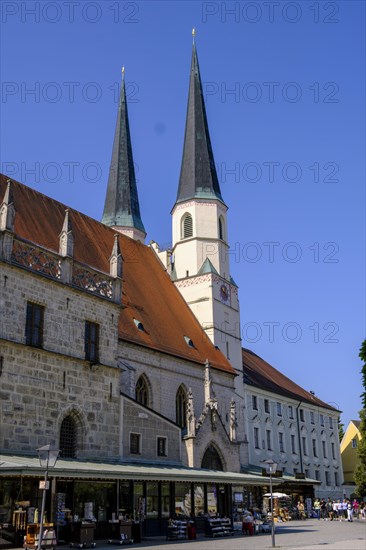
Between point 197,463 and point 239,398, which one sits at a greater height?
point 239,398

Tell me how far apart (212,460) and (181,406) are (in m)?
3.13

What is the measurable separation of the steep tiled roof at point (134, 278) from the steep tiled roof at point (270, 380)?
7932 millimetres

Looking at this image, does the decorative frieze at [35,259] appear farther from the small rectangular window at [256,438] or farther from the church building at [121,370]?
the small rectangular window at [256,438]

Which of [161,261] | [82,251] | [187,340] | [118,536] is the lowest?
[118,536]

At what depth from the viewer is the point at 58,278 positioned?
2086 centimetres

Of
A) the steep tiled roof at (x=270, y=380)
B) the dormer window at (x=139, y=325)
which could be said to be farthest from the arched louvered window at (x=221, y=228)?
the dormer window at (x=139, y=325)

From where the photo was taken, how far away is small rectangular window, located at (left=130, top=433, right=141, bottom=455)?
77.5 ft

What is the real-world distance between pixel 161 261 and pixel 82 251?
38.8 feet

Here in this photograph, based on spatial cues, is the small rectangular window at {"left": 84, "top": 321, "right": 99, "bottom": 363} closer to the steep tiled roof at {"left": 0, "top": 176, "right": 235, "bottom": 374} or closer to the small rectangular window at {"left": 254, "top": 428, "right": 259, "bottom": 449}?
the steep tiled roof at {"left": 0, "top": 176, "right": 235, "bottom": 374}

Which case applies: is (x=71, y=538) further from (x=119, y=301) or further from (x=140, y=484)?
(x=119, y=301)

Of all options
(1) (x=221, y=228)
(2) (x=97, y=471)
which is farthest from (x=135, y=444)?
(1) (x=221, y=228)

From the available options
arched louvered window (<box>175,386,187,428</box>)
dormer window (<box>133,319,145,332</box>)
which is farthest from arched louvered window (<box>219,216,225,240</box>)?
arched louvered window (<box>175,386,187,428</box>)

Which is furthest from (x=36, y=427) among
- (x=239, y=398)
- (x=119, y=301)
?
(x=239, y=398)

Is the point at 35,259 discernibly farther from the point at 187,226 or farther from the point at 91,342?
the point at 187,226
